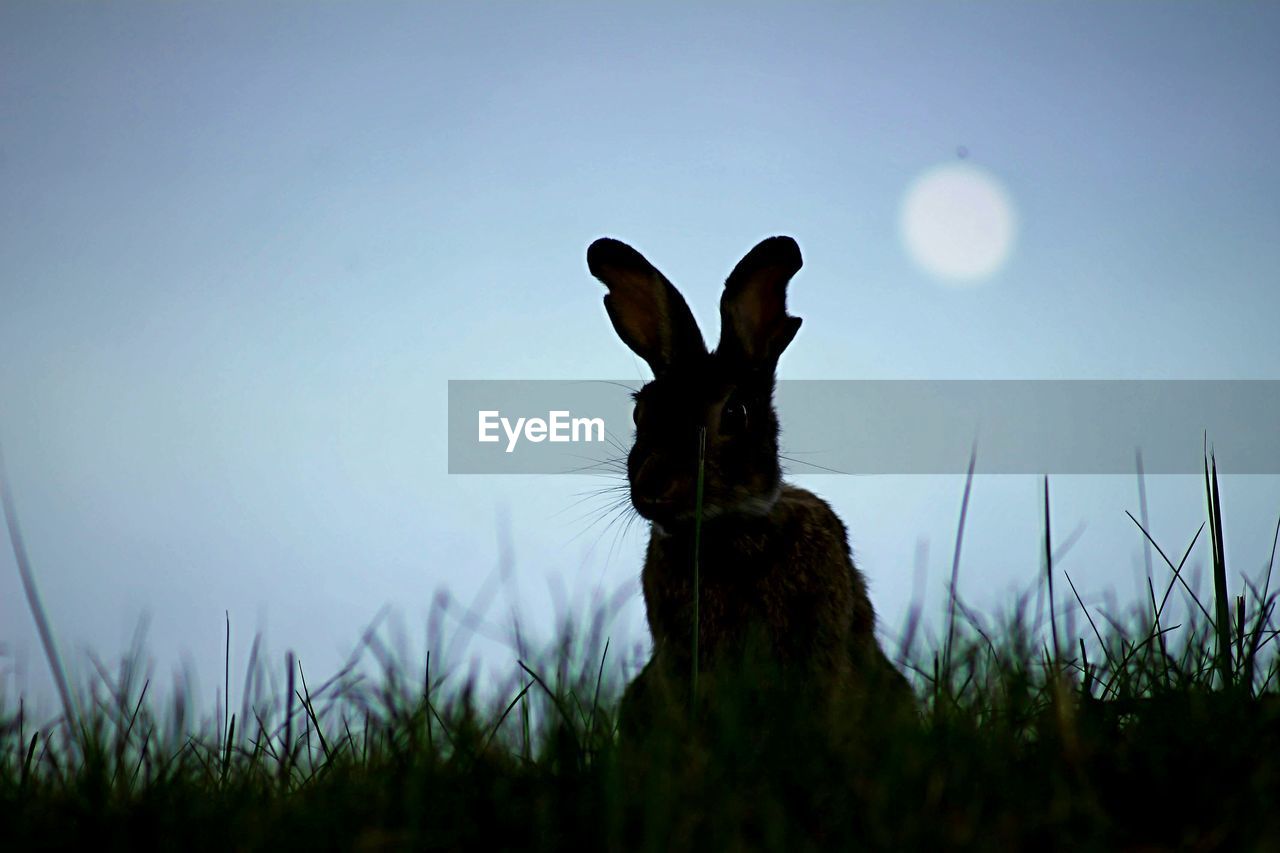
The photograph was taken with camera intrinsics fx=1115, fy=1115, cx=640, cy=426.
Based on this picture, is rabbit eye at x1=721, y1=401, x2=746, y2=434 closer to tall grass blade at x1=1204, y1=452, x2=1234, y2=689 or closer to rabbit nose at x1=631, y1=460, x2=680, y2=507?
rabbit nose at x1=631, y1=460, x2=680, y2=507

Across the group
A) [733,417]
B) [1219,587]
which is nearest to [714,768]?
[1219,587]

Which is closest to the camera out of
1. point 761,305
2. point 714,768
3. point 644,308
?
point 714,768

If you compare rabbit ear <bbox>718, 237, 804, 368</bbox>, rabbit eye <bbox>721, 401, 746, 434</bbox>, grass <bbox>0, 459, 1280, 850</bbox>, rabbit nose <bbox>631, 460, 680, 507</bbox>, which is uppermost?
rabbit ear <bbox>718, 237, 804, 368</bbox>

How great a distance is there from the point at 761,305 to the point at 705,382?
48 cm

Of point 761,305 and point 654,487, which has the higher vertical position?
point 761,305

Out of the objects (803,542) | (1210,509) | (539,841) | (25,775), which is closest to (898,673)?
(803,542)

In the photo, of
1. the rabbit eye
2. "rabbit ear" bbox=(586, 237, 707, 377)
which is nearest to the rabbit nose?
the rabbit eye

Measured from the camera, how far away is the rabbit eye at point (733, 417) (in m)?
4.86

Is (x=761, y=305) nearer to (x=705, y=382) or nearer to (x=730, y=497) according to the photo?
(x=705, y=382)

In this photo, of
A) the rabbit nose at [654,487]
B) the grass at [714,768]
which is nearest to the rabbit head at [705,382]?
the rabbit nose at [654,487]

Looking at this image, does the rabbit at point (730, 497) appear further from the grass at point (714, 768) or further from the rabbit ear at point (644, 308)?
the grass at point (714, 768)

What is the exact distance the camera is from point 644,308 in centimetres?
520

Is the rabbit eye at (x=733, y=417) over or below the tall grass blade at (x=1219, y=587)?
over

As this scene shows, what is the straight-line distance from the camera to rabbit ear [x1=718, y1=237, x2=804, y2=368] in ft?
16.3
